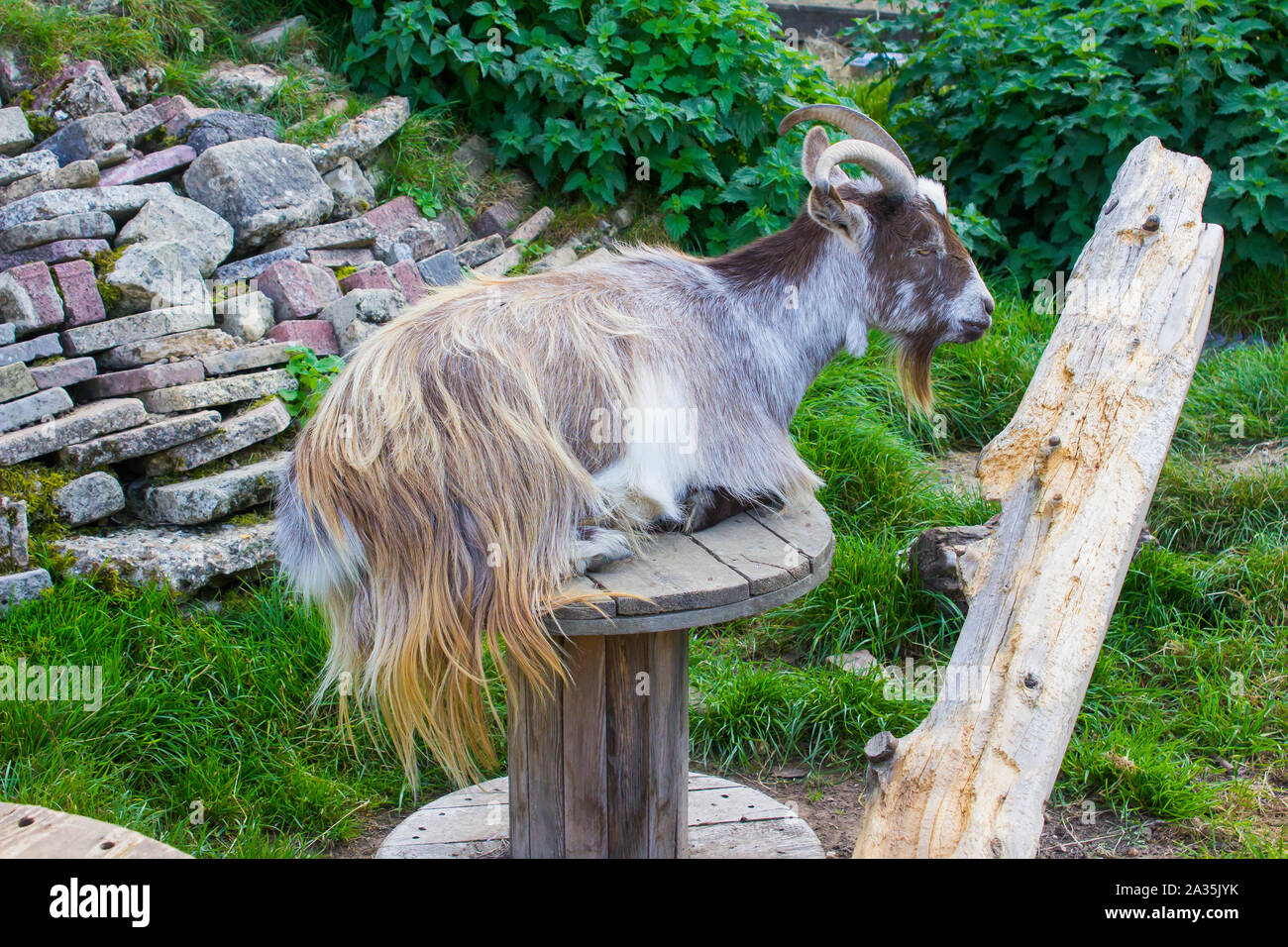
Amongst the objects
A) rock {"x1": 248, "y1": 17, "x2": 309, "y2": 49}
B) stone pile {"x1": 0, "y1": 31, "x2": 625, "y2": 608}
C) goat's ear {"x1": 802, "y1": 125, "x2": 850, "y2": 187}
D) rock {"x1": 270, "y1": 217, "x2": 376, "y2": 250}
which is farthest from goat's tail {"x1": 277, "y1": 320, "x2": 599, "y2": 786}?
rock {"x1": 248, "y1": 17, "x2": 309, "y2": 49}

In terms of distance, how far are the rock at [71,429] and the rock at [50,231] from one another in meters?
0.67

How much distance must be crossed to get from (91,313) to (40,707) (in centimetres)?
140

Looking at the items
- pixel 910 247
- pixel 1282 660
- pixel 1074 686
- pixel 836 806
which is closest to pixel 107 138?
pixel 910 247

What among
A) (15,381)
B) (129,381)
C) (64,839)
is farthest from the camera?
(129,381)

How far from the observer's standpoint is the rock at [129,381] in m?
3.94

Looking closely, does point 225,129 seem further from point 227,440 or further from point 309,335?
point 227,440

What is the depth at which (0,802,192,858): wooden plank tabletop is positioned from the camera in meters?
1.91

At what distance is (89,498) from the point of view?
3.75 meters

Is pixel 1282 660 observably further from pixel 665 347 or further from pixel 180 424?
pixel 180 424

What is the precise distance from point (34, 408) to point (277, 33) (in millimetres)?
2695

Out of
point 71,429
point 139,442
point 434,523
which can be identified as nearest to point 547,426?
point 434,523

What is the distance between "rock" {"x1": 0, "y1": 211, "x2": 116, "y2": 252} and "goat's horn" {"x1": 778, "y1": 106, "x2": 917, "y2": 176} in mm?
2503

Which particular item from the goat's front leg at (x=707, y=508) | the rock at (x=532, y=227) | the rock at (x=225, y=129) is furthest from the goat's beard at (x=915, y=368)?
the rock at (x=225, y=129)

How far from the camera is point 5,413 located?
369 cm
